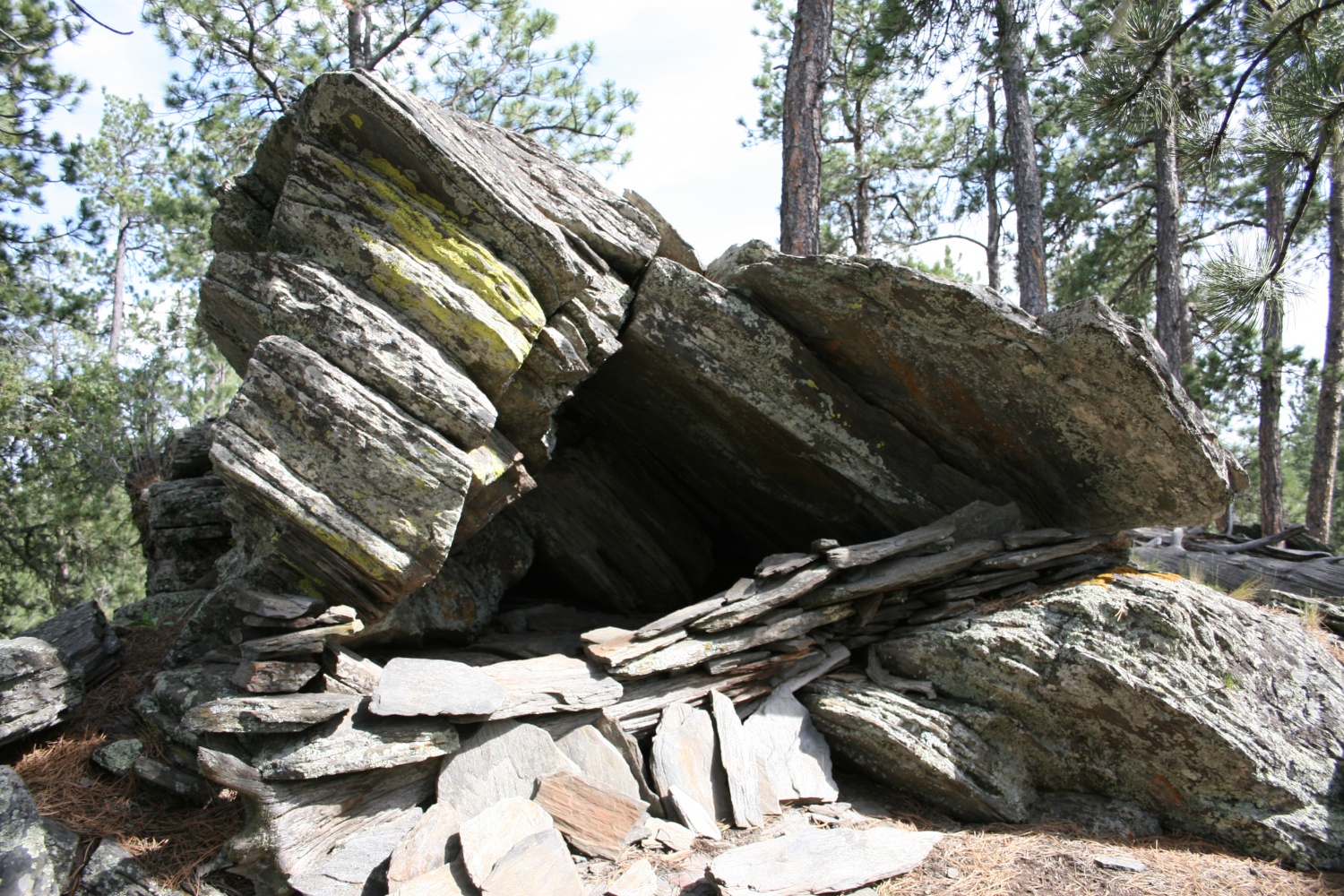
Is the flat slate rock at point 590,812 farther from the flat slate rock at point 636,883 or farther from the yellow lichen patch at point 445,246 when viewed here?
the yellow lichen patch at point 445,246

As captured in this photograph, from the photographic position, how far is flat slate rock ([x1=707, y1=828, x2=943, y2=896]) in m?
4.46

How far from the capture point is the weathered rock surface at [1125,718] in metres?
5.50

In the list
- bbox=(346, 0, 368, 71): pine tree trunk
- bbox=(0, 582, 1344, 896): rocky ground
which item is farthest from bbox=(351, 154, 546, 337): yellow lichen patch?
bbox=(346, 0, 368, 71): pine tree trunk

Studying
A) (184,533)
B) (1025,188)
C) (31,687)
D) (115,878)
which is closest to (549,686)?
(115,878)

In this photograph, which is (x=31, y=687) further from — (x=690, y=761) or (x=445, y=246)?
(x=690, y=761)

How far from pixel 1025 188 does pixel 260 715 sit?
1335cm

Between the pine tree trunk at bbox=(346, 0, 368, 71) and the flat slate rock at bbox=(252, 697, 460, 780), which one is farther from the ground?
the pine tree trunk at bbox=(346, 0, 368, 71)

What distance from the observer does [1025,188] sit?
13.2 metres

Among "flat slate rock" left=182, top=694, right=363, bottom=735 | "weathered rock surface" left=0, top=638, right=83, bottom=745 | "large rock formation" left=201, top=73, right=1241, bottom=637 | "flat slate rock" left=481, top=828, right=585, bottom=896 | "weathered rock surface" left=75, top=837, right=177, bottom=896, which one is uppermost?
"large rock formation" left=201, top=73, right=1241, bottom=637

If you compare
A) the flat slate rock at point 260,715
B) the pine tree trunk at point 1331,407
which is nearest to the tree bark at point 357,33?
the flat slate rock at point 260,715

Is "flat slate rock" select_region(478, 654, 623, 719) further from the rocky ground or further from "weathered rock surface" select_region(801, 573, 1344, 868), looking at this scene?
"weathered rock surface" select_region(801, 573, 1344, 868)

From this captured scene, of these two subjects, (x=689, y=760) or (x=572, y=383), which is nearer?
(x=689, y=760)

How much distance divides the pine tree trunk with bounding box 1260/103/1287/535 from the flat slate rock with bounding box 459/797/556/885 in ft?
45.5

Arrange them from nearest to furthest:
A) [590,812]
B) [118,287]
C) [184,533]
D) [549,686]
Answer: [590,812] < [549,686] < [184,533] < [118,287]
